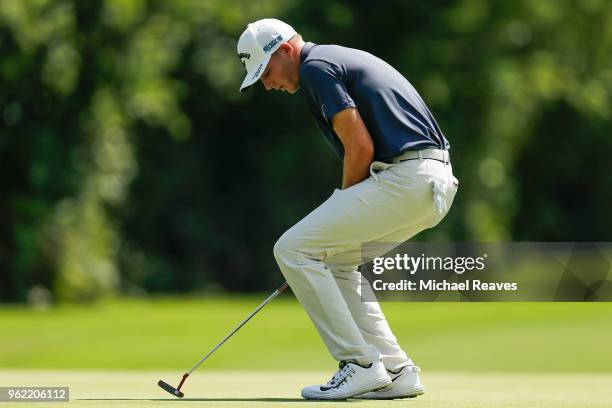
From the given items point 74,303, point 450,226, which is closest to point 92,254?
point 74,303

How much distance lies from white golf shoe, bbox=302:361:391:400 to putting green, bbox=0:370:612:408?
0.07 metres

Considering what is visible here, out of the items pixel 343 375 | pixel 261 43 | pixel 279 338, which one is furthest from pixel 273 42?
pixel 279 338

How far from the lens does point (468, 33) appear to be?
26625mm

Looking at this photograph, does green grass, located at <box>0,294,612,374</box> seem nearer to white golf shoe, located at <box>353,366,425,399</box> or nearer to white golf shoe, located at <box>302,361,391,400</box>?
white golf shoe, located at <box>353,366,425,399</box>

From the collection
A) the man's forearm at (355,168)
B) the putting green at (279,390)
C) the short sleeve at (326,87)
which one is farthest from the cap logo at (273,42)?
the putting green at (279,390)

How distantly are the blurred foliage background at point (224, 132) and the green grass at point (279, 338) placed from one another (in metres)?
2.17

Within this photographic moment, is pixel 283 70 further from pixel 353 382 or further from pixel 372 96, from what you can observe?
pixel 353 382

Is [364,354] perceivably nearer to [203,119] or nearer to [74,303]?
[74,303]

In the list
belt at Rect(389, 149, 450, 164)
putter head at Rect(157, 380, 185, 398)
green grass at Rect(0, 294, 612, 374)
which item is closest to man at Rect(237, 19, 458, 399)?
belt at Rect(389, 149, 450, 164)

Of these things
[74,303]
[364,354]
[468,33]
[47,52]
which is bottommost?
[364,354]

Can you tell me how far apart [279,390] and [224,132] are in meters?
23.4

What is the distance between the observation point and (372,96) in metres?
6.43

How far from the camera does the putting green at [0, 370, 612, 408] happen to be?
6.17m

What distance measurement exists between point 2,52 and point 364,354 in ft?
55.3
